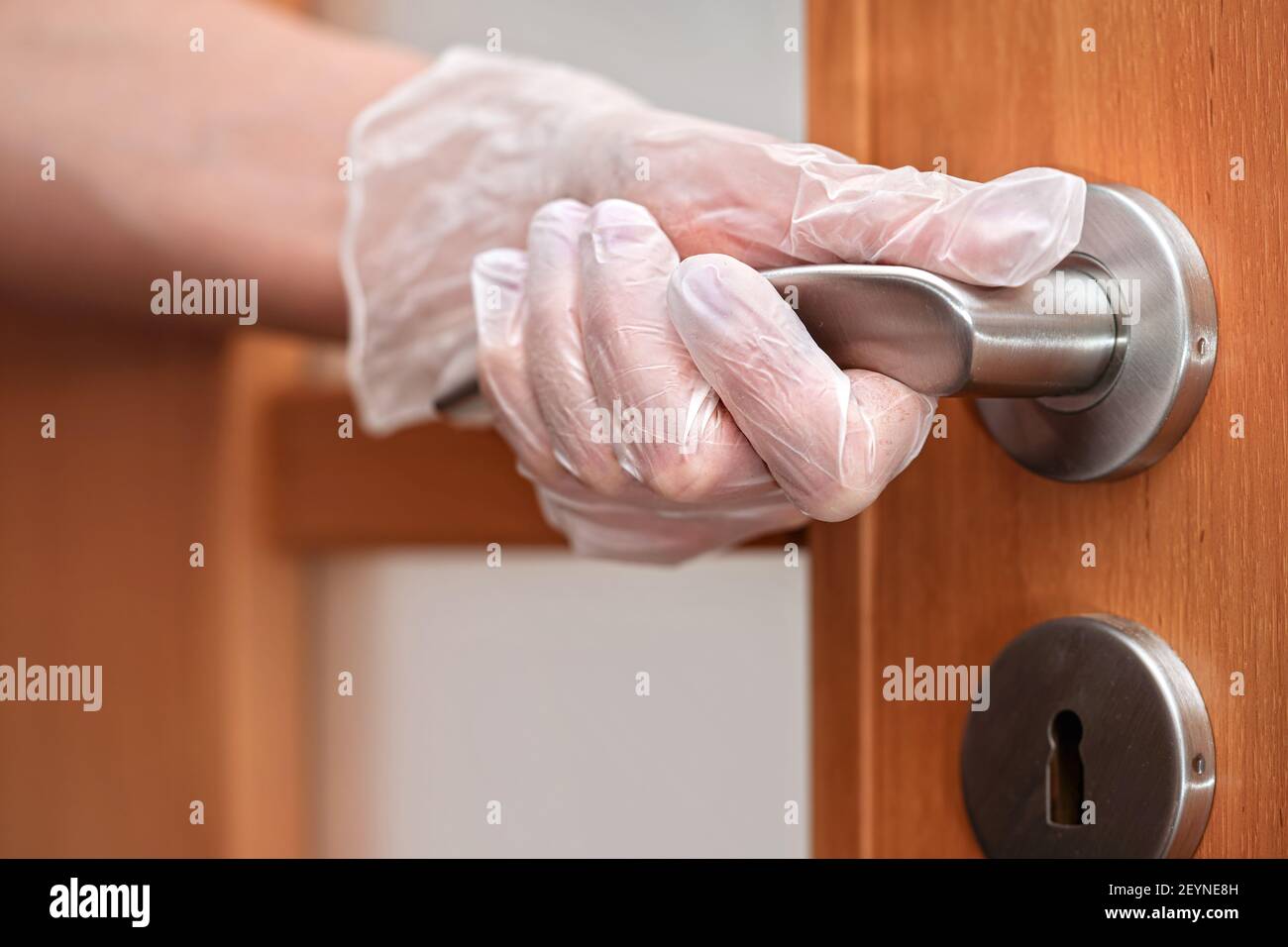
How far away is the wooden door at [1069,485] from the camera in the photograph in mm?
188

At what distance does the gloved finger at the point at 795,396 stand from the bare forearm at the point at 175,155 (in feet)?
0.82

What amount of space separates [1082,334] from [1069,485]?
3cm

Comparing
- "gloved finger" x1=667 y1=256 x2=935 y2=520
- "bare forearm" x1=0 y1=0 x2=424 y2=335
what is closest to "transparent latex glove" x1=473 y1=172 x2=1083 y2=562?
"gloved finger" x1=667 y1=256 x2=935 y2=520

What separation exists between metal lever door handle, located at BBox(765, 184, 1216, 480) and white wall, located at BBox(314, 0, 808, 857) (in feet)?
1.07

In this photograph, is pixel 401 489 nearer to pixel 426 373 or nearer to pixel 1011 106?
pixel 426 373

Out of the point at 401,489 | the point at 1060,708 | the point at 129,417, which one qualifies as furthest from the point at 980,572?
the point at 129,417

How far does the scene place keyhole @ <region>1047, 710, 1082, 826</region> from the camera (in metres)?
0.23

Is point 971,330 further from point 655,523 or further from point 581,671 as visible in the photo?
point 581,671

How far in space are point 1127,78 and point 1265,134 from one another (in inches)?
1.3

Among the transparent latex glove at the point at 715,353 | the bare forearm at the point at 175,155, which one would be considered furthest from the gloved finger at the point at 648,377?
the bare forearm at the point at 175,155

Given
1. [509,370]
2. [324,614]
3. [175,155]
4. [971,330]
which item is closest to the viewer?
[971,330]

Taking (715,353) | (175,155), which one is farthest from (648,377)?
(175,155)

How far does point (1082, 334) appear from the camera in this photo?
0.21 metres

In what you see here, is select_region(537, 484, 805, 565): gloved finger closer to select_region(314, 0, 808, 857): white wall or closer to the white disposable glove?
the white disposable glove
